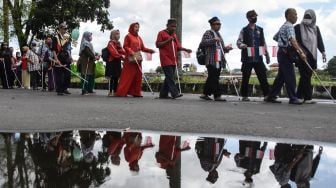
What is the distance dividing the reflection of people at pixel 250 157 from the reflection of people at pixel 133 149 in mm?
786

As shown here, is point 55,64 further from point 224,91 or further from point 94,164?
point 94,164

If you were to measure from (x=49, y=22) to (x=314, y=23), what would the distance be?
953 inches

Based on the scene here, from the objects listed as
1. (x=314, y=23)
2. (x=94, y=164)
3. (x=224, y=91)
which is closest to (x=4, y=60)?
(x=224, y=91)

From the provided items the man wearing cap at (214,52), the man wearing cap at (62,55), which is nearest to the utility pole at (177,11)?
the man wearing cap at (62,55)

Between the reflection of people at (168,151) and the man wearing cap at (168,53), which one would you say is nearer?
the reflection of people at (168,151)

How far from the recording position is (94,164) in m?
4.21

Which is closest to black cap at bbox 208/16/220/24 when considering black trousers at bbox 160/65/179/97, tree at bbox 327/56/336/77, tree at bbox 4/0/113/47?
black trousers at bbox 160/65/179/97

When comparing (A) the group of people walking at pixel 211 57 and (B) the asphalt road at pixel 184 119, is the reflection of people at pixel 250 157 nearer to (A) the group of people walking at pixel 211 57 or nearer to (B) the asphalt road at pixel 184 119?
(B) the asphalt road at pixel 184 119

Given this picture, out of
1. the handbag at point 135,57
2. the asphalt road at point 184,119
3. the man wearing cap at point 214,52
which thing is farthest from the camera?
the handbag at point 135,57

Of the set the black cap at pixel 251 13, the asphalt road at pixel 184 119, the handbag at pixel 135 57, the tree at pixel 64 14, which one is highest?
the tree at pixel 64 14

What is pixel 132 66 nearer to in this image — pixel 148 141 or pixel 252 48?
pixel 252 48

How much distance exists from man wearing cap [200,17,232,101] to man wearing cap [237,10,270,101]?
0.44 meters

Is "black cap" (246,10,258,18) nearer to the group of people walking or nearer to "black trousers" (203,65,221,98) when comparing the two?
the group of people walking

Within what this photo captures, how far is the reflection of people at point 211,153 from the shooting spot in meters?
4.04
